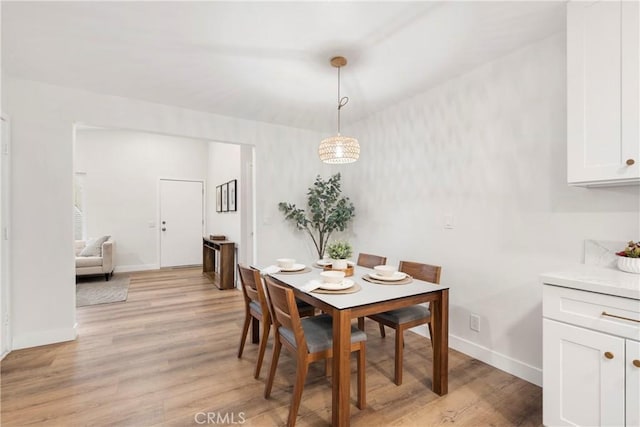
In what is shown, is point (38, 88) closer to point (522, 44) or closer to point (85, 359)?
point (85, 359)

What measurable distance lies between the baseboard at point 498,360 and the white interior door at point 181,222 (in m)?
6.01

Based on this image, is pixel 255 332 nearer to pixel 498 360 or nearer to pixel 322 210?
pixel 322 210

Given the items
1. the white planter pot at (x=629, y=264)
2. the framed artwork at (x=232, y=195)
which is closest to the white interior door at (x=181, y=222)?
the framed artwork at (x=232, y=195)

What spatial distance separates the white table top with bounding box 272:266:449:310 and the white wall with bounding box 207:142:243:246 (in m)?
2.94

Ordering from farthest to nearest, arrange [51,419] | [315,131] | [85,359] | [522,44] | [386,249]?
[315,131] < [386,249] < [85,359] < [522,44] < [51,419]

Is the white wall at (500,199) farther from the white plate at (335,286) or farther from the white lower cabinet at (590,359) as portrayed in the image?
the white plate at (335,286)

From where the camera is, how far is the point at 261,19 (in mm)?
1893

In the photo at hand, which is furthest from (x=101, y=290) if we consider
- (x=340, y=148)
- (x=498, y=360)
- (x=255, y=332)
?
(x=498, y=360)

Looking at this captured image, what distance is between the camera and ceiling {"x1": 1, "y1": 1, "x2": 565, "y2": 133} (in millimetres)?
1824

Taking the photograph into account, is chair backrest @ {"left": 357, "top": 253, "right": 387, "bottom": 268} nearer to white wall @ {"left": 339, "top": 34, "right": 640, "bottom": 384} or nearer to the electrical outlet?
white wall @ {"left": 339, "top": 34, "right": 640, "bottom": 384}

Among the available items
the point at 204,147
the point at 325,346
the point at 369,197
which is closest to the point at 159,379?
the point at 325,346

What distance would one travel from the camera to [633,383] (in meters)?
1.31

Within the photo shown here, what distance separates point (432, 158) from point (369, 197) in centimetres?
102

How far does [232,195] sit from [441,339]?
4382mm
